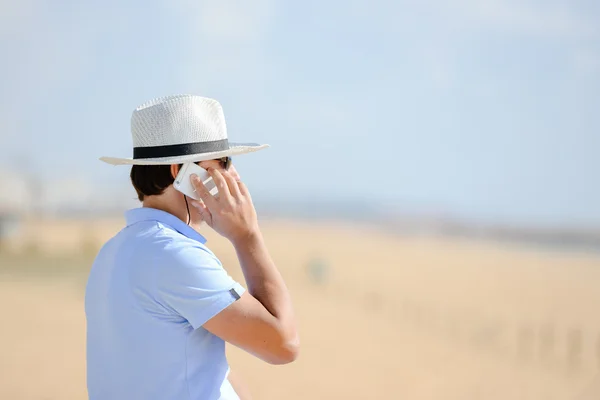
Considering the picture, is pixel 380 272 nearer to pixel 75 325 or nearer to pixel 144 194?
pixel 75 325

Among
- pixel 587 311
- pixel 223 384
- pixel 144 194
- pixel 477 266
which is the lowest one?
pixel 477 266

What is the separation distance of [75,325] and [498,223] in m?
72.7

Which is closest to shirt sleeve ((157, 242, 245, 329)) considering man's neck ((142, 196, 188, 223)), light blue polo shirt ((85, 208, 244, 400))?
light blue polo shirt ((85, 208, 244, 400))

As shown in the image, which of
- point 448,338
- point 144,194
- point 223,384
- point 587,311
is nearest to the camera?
point 223,384

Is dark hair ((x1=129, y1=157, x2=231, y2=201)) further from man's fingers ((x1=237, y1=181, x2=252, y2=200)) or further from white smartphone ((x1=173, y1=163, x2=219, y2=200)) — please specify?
man's fingers ((x1=237, y1=181, x2=252, y2=200))

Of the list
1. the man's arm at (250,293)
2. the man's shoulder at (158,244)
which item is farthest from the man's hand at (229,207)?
the man's shoulder at (158,244)

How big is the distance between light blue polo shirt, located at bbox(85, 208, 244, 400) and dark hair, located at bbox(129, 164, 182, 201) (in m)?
0.13

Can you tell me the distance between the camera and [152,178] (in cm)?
206

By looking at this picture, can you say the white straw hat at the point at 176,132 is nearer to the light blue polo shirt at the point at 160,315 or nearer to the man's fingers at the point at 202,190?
the man's fingers at the point at 202,190

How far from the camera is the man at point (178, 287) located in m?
1.80

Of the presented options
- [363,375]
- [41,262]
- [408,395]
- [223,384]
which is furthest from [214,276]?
[41,262]

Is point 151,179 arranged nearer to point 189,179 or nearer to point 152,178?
point 152,178

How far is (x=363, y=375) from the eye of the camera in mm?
10695

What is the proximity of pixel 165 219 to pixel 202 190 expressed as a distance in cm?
13
